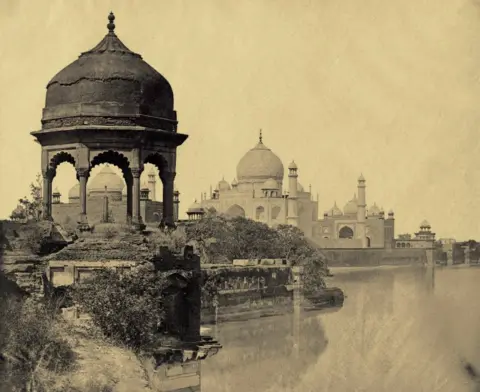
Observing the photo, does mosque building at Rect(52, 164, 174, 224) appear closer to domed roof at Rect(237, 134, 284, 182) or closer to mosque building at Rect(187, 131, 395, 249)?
mosque building at Rect(187, 131, 395, 249)

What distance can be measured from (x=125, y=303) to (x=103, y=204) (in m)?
34.2

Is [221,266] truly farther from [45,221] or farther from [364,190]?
[364,190]

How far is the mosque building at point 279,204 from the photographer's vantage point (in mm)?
74938

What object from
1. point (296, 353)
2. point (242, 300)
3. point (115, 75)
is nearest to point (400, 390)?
point (296, 353)

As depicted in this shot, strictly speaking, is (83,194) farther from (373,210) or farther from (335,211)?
(373,210)

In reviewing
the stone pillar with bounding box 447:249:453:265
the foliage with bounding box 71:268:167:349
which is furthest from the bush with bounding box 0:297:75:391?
the stone pillar with bounding box 447:249:453:265

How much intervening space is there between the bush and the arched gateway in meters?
4.97

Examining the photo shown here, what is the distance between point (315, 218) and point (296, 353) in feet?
194

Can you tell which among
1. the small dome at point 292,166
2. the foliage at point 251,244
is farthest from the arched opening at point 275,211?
the foliage at point 251,244

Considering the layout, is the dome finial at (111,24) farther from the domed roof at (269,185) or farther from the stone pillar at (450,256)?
the stone pillar at (450,256)

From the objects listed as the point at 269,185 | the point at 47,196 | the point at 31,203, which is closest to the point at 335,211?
the point at 269,185

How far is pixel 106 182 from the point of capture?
59219 millimetres

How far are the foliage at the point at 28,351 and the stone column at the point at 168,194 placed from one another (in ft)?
18.4

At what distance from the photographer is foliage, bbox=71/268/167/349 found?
1422cm
